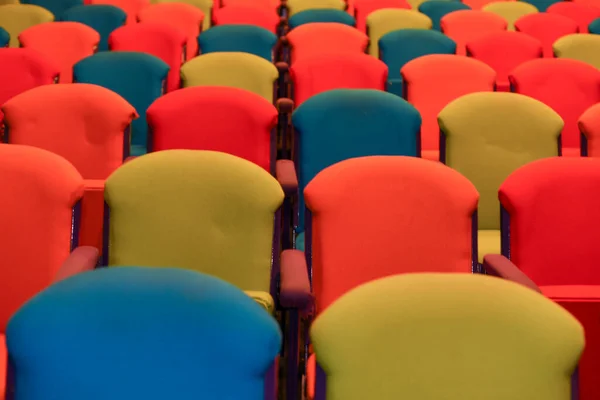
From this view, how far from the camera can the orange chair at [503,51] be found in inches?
153

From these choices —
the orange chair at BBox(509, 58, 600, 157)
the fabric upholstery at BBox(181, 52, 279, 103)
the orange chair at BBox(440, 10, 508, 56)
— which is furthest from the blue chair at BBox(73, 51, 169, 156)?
the orange chair at BBox(440, 10, 508, 56)

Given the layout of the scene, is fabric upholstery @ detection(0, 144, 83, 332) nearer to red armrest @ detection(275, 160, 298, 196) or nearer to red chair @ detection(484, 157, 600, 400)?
red armrest @ detection(275, 160, 298, 196)

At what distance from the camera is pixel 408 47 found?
3.86 meters

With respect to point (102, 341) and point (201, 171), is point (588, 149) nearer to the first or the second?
point (201, 171)

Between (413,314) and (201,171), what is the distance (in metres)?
0.82

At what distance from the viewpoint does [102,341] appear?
1110 millimetres

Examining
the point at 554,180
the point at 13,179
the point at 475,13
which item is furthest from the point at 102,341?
the point at 475,13

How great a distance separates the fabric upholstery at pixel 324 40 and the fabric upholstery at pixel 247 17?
51 cm

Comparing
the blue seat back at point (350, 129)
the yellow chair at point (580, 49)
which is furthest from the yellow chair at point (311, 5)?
the blue seat back at point (350, 129)

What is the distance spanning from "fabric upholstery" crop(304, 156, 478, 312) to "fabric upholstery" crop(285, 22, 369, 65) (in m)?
2.13

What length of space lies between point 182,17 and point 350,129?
2305 millimetres

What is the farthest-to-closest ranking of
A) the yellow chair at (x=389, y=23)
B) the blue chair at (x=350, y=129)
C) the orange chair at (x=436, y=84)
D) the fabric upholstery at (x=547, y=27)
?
the fabric upholstery at (x=547, y=27) → the yellow chair at (x=389, y=23) → the orange chair at (x=436, y=84) → the blue chair at (x=350, y=129)

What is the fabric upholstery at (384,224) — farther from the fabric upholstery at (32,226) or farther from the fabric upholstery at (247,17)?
the fabric upholstery at (247,17)

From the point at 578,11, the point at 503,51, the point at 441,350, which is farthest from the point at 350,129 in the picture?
the point at 578,11
